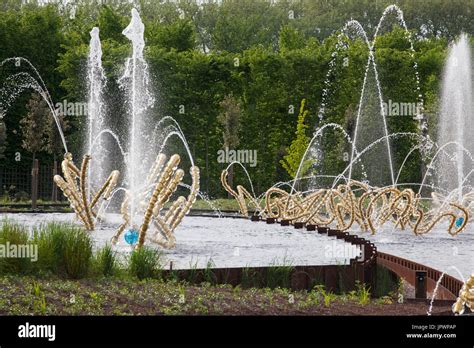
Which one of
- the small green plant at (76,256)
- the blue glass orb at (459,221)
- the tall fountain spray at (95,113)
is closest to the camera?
the small green plant at (76,256)

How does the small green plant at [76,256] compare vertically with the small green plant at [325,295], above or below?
above

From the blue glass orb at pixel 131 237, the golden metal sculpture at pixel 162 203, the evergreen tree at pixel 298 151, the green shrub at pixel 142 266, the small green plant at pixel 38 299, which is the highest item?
the evergreen tree at pixel 298 151

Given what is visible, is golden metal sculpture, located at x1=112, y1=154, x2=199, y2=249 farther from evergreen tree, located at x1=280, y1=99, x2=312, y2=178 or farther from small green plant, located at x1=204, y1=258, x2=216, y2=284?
evergreen tree, located at x1=280, y1=99, x2=312, y2=178

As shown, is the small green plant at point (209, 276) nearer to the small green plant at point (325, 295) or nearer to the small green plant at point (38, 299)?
the small green plant at point (325, 295)

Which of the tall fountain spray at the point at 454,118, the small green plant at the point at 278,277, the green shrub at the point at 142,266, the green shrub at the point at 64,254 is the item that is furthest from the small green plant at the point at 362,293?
the tall fountain spray at the point at 454,118

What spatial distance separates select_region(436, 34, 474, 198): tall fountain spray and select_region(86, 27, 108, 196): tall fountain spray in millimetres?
13660

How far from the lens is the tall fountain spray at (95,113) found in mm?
40416

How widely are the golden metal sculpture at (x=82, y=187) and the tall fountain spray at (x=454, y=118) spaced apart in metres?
22.9

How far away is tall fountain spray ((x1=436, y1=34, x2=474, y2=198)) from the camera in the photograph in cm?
4050

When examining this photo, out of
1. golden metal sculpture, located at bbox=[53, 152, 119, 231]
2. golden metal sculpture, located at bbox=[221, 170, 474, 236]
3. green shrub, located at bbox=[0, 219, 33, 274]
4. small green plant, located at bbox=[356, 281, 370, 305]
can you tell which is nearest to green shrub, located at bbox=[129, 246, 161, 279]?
green shrub, located at bbox=[0, 219, 33, 274]

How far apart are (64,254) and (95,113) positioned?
3121 cm
